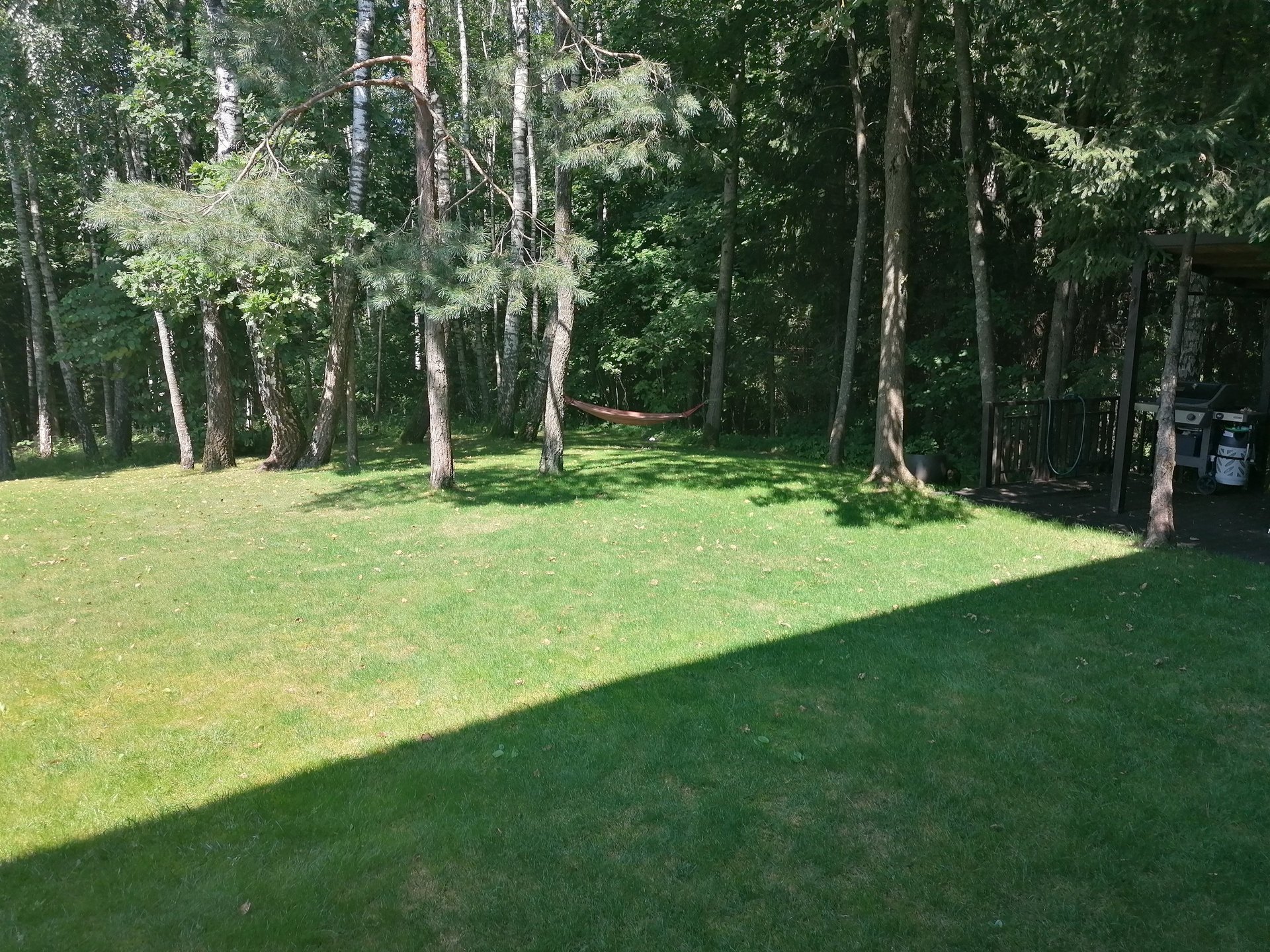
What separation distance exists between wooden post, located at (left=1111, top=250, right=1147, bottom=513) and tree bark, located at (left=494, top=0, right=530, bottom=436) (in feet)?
17.7

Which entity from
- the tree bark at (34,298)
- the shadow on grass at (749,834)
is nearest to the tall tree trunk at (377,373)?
the tree bark at (34,298)

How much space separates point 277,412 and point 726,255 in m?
7.37

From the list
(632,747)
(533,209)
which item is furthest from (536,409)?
(632,747)

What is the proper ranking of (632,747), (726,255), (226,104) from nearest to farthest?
(632,747) < (226,104) < (726,255)

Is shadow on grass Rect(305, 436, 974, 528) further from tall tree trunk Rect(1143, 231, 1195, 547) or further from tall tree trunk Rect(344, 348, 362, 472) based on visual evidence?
tall tree trunk Rect(1143, 231, 1195, 547)

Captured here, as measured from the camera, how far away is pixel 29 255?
15430mm

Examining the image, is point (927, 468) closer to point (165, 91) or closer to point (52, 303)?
point (165, 91)

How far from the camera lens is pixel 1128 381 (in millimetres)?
7699

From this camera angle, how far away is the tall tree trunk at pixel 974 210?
9.82m

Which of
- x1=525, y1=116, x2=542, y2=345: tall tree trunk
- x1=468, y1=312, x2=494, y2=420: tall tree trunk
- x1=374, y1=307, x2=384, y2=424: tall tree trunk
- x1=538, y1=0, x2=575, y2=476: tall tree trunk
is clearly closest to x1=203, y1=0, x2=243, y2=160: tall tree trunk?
x1=525, y1=116, x2=542, y2=345: tall tree trunk

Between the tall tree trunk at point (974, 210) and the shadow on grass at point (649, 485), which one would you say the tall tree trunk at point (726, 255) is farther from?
the tall tree trunk at point (974, 210)

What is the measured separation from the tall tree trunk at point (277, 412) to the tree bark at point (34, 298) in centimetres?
603

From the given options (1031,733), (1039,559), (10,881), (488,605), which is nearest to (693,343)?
(1039,559)

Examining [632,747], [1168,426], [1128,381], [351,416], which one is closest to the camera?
[632,747]
